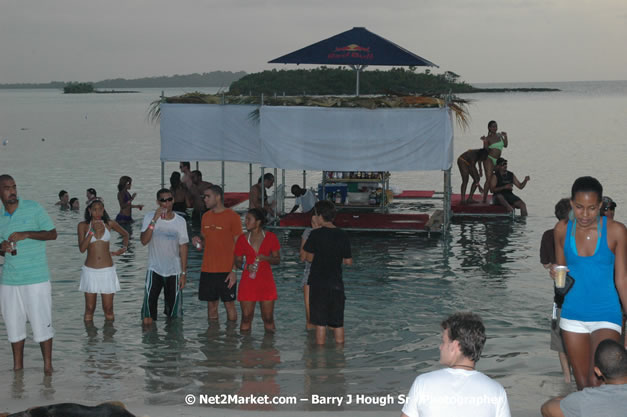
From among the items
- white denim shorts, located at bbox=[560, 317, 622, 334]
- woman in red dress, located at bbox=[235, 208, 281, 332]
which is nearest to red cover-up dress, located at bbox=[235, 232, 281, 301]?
woman in red dress, located at bbox=[235, 208, 281, 332]

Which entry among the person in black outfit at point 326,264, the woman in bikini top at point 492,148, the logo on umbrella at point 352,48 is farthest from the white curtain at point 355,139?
the person in black outfit at point 326,264

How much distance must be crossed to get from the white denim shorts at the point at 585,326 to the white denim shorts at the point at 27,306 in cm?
446

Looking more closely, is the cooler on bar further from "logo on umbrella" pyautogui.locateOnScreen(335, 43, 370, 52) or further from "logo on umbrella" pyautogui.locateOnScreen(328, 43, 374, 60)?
"logo on umbrella" pyautogui.locateOnScreen(335, 43, 370, 52)

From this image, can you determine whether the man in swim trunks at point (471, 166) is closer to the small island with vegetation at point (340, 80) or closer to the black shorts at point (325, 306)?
the black shorts at point (325, 306)

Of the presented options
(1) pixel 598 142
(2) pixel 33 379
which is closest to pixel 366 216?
(2) pixel 33 379

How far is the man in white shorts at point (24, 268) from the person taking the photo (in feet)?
Answer: 24.7

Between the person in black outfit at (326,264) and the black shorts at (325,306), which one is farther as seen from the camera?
the black shorts at (325,306)

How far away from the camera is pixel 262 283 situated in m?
9.20

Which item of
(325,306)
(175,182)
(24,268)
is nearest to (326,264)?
(325,306)

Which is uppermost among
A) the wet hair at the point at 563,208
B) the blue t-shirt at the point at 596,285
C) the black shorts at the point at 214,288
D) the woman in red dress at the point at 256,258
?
the wet hair at the point at 563,208

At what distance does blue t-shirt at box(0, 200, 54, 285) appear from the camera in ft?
24.7

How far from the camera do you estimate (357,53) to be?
16750mm

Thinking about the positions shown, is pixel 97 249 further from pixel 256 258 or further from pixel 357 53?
pixel 357 53

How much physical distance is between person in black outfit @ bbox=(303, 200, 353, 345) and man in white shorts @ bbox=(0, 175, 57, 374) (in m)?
2.53
